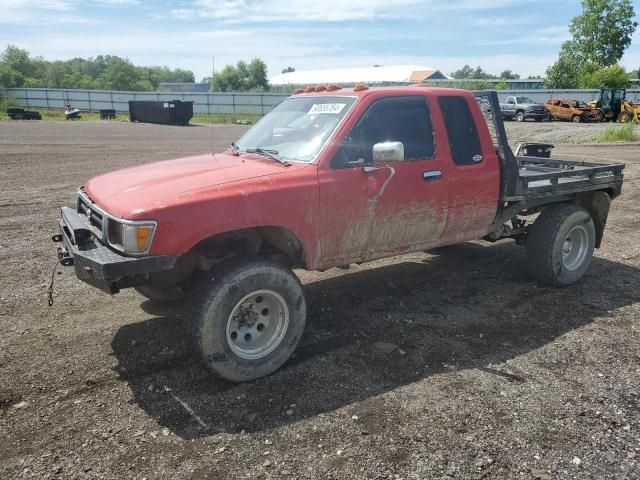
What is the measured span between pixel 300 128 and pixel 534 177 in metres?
2.60

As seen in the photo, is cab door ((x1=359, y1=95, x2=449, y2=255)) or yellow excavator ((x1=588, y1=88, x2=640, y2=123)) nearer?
cab door ((x1=359, y1=95, x2=449, y2=255))

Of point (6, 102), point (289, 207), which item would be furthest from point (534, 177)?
point (6, 102)

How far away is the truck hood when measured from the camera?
3.62 m

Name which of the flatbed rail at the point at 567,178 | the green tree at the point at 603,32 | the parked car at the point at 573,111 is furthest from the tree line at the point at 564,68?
the flatbed rail at the point at 567,178

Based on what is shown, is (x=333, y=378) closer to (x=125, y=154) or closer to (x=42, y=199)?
(x=42, y=199)

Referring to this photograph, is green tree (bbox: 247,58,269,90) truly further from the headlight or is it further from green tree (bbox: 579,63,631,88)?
the headlight

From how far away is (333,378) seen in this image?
13.1 feet

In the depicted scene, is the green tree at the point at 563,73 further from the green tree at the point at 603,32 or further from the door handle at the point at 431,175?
the door handle at the point at 431,175

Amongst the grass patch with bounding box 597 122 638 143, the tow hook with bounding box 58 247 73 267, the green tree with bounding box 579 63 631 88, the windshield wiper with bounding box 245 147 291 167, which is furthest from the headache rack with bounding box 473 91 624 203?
the green tree with bounding box 579 63 631 88

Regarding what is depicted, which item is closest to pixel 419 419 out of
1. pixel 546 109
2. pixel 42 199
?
pixel 42 199

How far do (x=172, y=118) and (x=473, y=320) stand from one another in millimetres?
38485

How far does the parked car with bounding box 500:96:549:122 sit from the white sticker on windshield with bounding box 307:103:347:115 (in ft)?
117

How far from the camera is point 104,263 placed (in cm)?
337

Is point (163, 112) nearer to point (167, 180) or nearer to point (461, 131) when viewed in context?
point (461, 131)
